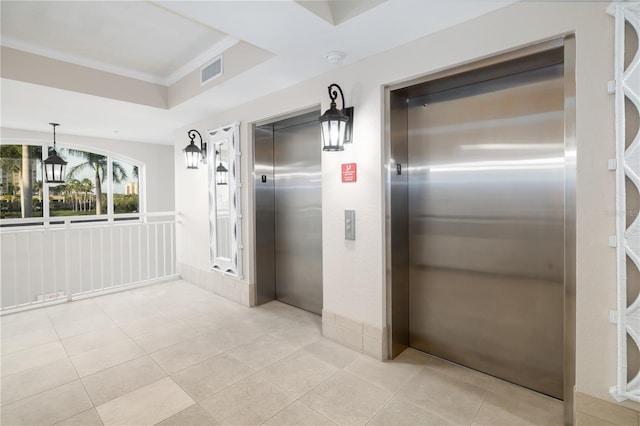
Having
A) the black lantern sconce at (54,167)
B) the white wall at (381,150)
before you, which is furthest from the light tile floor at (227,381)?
the black lantern sconce at (54,167)

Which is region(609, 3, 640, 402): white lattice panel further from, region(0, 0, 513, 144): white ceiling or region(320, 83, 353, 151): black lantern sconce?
region(320, 83, 353, 151): black lantern sconce

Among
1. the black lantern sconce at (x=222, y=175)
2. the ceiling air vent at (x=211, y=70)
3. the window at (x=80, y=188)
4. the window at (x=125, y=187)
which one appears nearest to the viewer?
the ceiling air vent at (x=211, y=70)

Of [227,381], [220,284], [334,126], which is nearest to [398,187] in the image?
[334,126]

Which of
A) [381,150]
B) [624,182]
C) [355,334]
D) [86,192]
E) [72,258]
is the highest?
[381,150]

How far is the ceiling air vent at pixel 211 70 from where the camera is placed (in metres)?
3.26

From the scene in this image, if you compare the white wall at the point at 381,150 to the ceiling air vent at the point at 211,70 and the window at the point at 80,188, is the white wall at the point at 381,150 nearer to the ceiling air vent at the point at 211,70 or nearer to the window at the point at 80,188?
the ceiling air vent at the point at 211,70

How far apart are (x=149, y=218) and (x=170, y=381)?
5.27 m

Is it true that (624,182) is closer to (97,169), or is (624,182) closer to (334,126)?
(334,126)

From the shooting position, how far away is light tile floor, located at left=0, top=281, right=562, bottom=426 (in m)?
2.00

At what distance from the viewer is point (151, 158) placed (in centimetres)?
690

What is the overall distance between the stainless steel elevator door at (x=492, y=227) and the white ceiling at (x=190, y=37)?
696 mm

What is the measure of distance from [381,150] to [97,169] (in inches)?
251

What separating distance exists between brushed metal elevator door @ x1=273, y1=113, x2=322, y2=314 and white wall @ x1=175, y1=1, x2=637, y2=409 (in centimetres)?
39

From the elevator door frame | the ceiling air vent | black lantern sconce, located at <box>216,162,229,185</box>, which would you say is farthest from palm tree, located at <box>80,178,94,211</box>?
the elevator door frame
